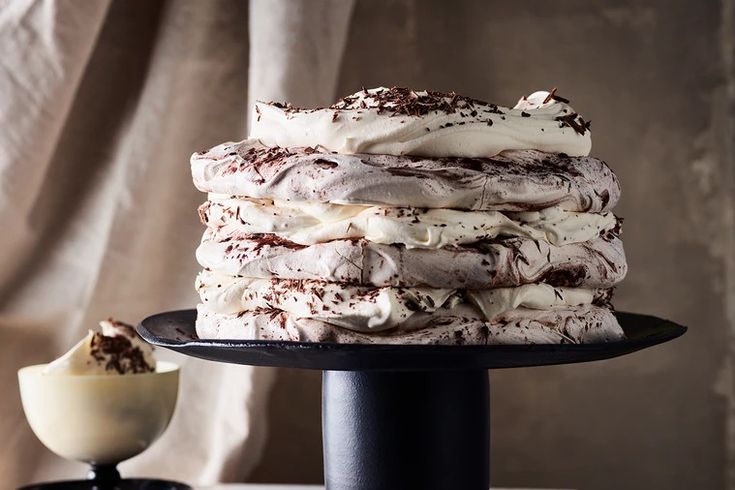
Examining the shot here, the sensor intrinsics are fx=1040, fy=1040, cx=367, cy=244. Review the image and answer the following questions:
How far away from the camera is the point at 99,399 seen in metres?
1.60

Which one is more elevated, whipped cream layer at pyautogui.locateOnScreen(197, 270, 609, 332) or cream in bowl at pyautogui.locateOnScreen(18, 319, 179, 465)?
whipped cream layer at pyautogui.locateOnScreen(197, 270, 609, 332)

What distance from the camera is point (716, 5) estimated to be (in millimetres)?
2021

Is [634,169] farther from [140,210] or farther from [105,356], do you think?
[105,356]

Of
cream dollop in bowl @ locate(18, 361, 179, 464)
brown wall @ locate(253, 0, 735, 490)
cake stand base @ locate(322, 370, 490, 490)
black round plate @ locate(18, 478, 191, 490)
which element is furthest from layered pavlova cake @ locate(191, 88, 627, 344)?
brown wall @ locate(253, 0, 735, 490)

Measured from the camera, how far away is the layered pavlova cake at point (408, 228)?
1.06 meters

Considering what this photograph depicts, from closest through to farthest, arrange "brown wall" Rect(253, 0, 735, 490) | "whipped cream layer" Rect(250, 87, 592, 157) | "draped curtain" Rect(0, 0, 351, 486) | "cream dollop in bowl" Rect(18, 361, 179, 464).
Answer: "whipped cream layer" Rect(250, 87, 592, 157), "cream dollop in bowl" Rect(18, 361, 179, 464), "draped curtain" Rect(0, 0, 351, 486), "brown wall" Rect(253, 0, 735, 490)

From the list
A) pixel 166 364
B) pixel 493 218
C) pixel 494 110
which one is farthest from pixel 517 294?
pixel 166 364

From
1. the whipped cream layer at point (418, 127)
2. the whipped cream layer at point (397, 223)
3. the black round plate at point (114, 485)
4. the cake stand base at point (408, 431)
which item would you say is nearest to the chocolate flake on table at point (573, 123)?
the whipped cream layer at point (418, 127)

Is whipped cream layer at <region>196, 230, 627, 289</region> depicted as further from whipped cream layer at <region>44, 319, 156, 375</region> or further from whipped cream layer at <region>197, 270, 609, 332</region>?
whipped cream layer at <region>44, 319, 156, 375</region>

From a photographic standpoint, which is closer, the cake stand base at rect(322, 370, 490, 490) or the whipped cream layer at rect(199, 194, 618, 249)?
the whipped cream layer at rect(199, 194, 618, 249)

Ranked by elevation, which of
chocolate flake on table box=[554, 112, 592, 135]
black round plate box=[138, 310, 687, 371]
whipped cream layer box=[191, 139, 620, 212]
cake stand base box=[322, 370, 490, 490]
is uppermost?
chocolate flake on table box=[554, 112, 592, 135]

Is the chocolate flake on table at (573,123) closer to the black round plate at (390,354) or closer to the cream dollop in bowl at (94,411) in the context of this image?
the black round plate at (390,354)

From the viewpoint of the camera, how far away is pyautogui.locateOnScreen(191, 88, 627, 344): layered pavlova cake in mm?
1063

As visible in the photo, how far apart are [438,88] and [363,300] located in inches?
42.6
